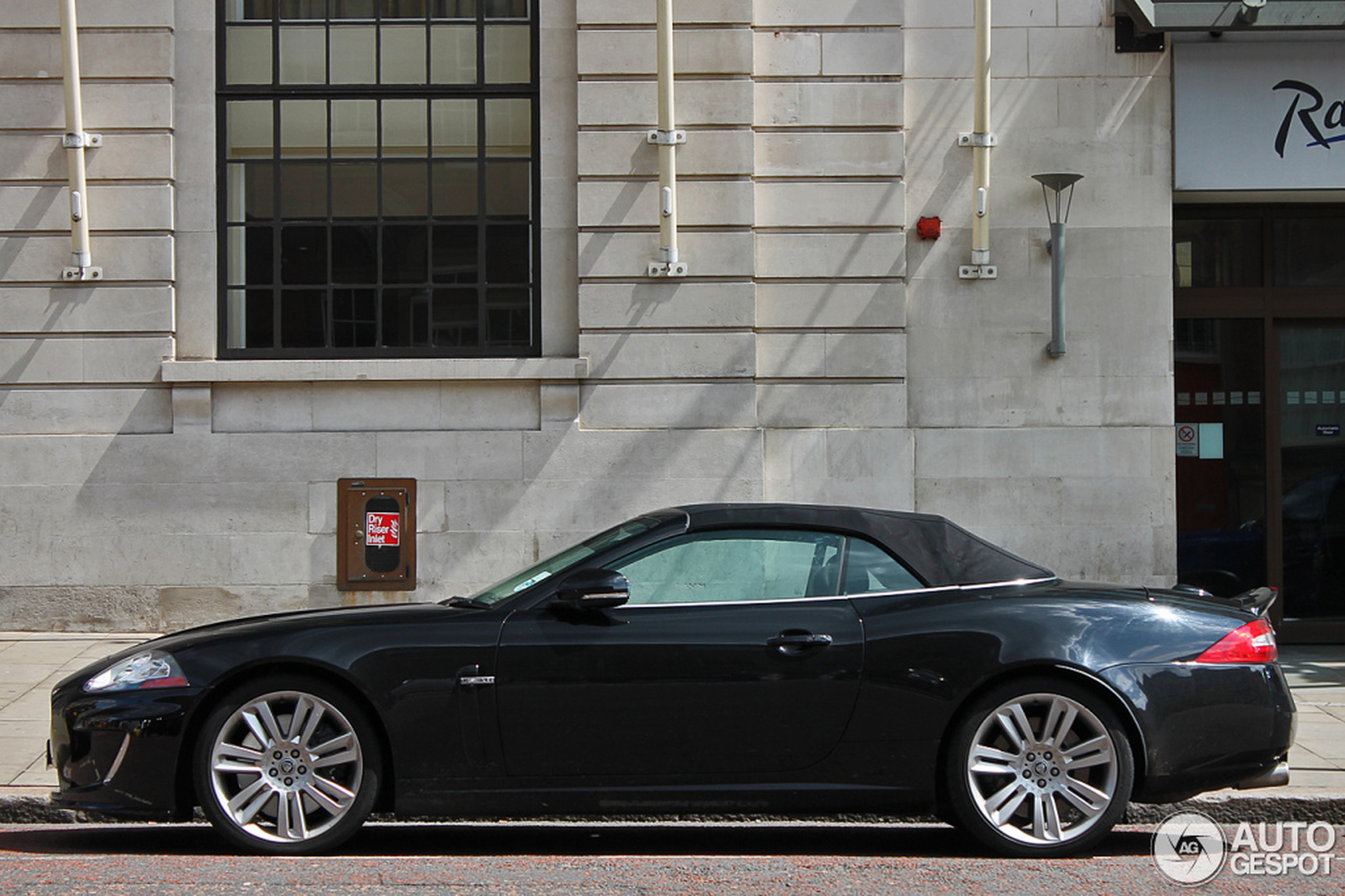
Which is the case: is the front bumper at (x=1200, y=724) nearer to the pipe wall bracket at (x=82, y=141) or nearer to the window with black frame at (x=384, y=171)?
the window with black frame at (x=384, y=171)

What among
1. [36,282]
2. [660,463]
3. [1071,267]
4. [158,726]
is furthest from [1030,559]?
[36,282]

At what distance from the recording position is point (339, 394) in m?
10.2

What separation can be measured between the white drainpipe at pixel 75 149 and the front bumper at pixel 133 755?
596 cm

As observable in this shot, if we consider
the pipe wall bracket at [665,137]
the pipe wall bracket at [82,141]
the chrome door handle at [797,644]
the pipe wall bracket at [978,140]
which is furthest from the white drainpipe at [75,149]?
the chrome door handle at [797,644]

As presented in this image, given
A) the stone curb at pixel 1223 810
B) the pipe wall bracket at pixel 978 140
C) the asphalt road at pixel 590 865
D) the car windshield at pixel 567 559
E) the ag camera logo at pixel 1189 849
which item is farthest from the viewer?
the pipe wall bracket at pixel 978 140

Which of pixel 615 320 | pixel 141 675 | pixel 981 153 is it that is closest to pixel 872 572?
pixel 141 675

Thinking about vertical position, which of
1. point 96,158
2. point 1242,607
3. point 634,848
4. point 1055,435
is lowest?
point 634,848

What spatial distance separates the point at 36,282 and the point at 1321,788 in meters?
9.11

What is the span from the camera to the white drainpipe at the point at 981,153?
10.1 m

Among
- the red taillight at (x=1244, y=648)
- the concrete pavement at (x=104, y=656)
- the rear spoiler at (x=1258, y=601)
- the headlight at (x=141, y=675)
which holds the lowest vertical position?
the concrete pavement at (x=104, y=656)

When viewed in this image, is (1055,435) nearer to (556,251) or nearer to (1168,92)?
(1168,92)

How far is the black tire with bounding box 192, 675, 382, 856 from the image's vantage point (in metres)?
4.94

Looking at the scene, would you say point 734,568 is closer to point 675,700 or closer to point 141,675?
point 675,700

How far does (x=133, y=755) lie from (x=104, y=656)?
4.75m
